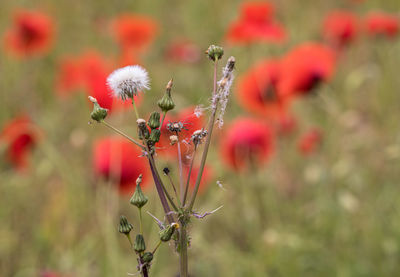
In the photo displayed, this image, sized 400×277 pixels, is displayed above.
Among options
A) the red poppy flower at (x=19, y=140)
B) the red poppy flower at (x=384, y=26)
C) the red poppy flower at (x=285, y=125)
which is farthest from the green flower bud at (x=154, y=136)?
the red poppy flower at (x=384, y=26)

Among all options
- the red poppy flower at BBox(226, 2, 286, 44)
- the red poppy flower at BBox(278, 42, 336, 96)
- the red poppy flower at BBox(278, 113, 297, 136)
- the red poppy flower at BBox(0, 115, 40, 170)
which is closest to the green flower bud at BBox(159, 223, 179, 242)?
the red poppy flower at BBox(0, 115, 40, 170)

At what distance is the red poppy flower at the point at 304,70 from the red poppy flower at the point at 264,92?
7 centimetres

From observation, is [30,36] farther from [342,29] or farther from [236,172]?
[342,29]

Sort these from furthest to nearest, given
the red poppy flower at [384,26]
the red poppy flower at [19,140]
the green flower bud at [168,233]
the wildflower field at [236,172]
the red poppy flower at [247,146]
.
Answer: the red poppy flower at [384,26], the red poppy flower at [247,146], the red poppy flower at [19,140], the wildflower field at [236,172], the green flower bud at [168,233]

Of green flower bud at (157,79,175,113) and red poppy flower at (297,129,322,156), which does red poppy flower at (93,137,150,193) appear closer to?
red poppy flower at (297,129,322,156)

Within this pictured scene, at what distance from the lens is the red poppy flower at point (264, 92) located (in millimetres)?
1537

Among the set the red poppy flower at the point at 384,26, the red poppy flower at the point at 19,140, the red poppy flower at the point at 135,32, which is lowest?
the red poppy flower at the point at 19,140

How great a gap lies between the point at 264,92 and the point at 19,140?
0.76 metres

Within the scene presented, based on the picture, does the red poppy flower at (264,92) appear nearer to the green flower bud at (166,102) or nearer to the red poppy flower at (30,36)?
the red poppy flower at (30,36)

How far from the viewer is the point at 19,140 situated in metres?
1.41

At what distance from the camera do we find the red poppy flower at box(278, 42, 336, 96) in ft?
4.61

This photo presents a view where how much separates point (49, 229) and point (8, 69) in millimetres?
1467

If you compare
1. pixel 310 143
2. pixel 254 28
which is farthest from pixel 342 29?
pixel 310 143

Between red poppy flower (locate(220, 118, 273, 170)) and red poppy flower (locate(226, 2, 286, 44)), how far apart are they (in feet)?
0.93
